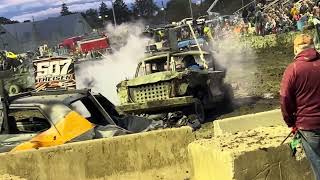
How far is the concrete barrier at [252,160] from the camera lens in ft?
17.5

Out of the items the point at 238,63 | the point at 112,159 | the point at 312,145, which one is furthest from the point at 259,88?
the point at 312,145

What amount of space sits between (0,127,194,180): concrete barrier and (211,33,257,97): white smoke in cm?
859

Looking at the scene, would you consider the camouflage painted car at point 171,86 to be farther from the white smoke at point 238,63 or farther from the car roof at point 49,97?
the car roof at point 49,97

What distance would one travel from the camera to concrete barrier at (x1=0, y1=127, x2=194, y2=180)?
710cm

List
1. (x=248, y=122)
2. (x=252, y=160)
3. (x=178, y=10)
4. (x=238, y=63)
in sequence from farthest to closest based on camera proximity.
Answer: (x=178, y=10), (x=238, y=63), (x=248, y=122), (x=252, y=160)

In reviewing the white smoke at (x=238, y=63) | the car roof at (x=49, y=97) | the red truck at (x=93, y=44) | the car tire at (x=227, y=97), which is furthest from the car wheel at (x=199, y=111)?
the red truck at (x=93, y=44)

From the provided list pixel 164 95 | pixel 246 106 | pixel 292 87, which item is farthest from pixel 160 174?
pixel 246 106

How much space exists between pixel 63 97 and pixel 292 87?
4.05 m

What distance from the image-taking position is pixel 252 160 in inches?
211

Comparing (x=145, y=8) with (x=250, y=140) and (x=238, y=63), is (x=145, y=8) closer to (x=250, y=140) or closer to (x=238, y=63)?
(x=238, y=63)

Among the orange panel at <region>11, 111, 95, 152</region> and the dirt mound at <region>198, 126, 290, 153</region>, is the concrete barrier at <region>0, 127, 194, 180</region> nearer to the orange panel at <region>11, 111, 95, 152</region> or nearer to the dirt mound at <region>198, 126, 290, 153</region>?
the orange panel at <region>11, 111, 95, 152</region>

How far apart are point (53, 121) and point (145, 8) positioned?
7705cm

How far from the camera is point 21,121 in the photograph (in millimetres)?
8203

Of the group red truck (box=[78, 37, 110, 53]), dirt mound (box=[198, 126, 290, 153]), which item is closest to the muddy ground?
dirt mound (box=[198, 126, 290, 153])
